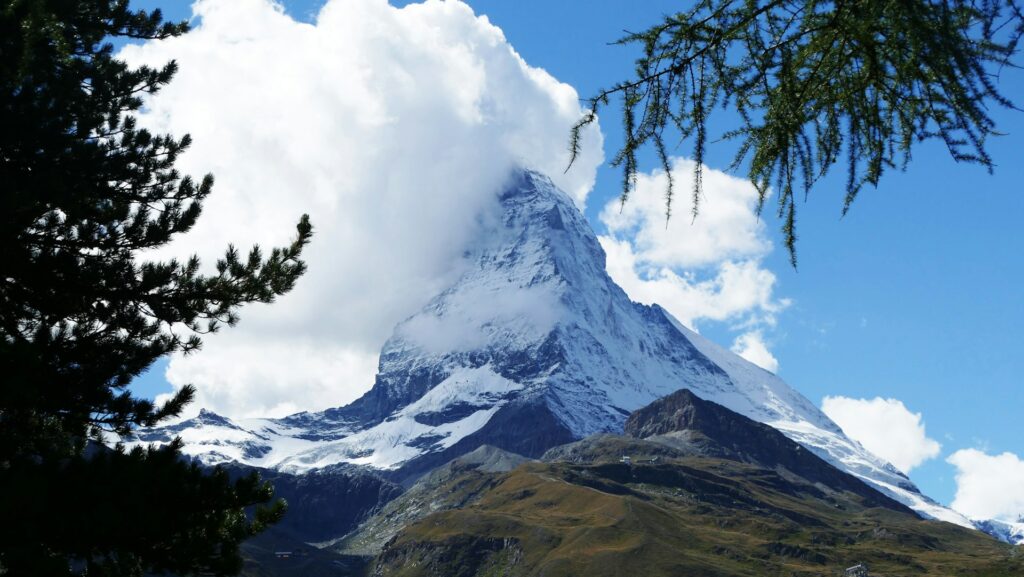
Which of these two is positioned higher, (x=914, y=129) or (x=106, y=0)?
(x=106, y=0)

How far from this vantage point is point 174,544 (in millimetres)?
17906

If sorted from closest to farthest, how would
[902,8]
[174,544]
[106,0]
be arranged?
[902,8] → [174,544] → [106,0]

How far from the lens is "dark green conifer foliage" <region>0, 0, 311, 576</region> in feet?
56.1

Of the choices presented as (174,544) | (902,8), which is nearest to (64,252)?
(174,544)

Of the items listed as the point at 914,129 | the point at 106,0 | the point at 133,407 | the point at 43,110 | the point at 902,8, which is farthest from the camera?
the point at 106,0

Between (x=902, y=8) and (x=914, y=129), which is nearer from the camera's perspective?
(x=902, y=8)

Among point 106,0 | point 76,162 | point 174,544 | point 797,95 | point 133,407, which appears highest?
point 106,0

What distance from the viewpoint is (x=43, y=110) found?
83.1 feet

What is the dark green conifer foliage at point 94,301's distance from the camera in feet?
56.1

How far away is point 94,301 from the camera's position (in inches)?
971

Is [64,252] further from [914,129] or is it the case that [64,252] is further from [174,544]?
[914,129]

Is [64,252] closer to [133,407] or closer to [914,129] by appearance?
[133,407]

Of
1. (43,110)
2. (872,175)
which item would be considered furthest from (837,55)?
(43,110)

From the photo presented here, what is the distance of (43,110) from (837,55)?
24075 mm
